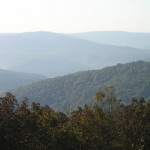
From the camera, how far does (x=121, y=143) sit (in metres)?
29.6

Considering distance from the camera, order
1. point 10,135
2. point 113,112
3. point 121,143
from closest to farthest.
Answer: point 10,135, point 121,143, point 113,112

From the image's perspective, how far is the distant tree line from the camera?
2834cm

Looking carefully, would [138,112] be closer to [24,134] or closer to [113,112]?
[113,112]

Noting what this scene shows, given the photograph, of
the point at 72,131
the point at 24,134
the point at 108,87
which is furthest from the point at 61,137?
the point at 108,87

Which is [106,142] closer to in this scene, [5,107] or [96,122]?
[96,122]

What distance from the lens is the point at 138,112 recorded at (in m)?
33.4

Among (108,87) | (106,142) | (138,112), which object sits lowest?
(106,142)

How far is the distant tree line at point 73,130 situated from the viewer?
28.3 m

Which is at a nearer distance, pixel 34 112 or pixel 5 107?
pixel 5 107

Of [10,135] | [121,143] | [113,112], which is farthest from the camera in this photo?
[113,112]

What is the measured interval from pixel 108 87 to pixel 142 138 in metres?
5.10

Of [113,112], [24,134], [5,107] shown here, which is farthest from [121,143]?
[5,107]

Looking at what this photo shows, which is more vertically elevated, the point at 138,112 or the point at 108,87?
the point at 108,87

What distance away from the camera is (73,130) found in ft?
103
